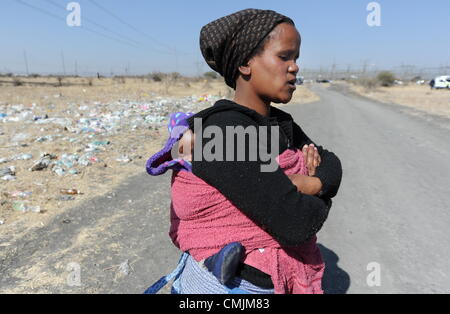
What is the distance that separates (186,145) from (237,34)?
42cm

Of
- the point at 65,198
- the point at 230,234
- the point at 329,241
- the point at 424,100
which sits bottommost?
the point at 329,241

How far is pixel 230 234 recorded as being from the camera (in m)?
1.11

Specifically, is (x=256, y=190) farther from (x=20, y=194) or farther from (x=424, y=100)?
(x=424, y=100)

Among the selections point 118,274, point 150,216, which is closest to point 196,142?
point 118,274

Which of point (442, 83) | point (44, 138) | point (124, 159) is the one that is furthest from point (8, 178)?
point (442, 83)

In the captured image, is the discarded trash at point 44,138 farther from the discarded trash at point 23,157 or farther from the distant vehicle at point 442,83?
the distant vehicle at point 442,83

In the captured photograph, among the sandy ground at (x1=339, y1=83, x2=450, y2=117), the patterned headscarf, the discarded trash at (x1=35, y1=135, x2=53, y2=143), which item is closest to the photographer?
the patterned headscarf

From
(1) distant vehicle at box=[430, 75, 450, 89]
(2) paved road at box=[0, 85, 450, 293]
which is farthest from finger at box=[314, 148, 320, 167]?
(1) distant vehicle at box=[430, 75, 450, 89]

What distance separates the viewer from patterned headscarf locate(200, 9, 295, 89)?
3.74ft

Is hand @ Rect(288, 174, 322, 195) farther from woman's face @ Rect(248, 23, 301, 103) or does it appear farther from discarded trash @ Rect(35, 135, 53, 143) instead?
discarded trash @ Rect(35, 135, 53, 143)

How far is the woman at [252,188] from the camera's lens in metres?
1.03

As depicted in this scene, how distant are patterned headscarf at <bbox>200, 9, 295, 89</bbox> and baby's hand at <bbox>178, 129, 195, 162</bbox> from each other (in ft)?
1.00

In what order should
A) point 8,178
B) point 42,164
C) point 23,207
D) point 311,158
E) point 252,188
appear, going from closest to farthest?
1. point 252,188
2. point 311,158
3. point 23,207
4. point 8,178
5. point 42,164

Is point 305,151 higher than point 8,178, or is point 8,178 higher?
point 305,151
